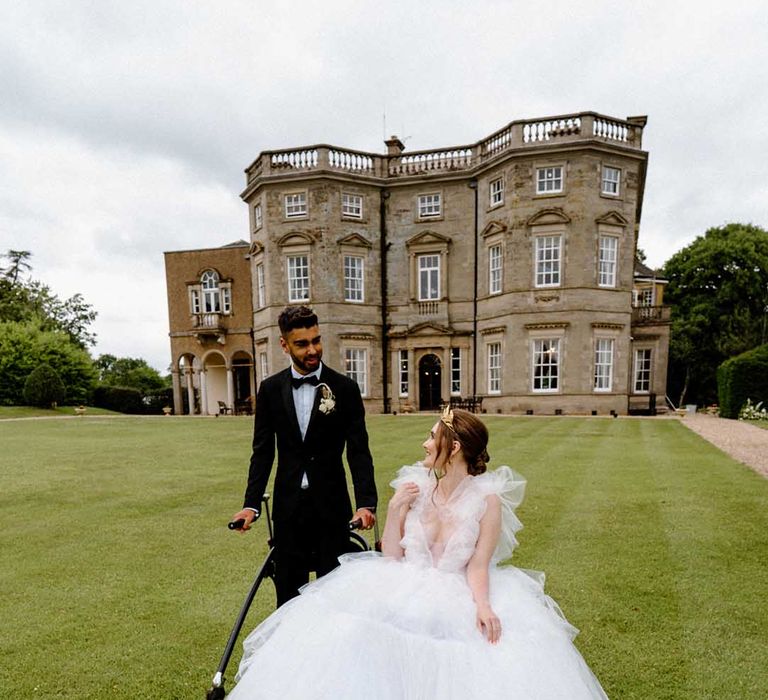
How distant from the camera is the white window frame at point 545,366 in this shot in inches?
840

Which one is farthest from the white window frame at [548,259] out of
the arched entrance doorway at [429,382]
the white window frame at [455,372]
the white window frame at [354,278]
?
the white window frame at [354,278]

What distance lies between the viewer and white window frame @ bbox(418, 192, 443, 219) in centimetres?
2430

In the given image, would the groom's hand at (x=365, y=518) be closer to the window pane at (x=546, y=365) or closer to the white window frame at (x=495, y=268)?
the window pane at (x=546, y=365)

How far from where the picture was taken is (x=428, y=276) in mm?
24547

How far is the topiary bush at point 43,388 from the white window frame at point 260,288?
14.6 meters

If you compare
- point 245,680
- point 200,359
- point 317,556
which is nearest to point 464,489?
point 317,556

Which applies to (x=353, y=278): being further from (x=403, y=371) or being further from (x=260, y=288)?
(x=403, y=371)

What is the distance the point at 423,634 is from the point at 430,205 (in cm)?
2424

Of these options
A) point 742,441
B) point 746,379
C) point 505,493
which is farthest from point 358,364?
point 505,493

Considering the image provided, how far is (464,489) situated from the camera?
2.60 m

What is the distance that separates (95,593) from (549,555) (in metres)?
4.52

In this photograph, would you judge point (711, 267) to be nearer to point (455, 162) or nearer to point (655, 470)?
point (455, 162)

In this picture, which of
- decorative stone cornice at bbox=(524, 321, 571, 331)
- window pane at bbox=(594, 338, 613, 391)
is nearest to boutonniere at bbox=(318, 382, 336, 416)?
decorative stone cornice at bbox=(524, 321, 571, 331)

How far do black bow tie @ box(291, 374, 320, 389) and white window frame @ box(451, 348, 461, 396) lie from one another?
21548 millimetres
